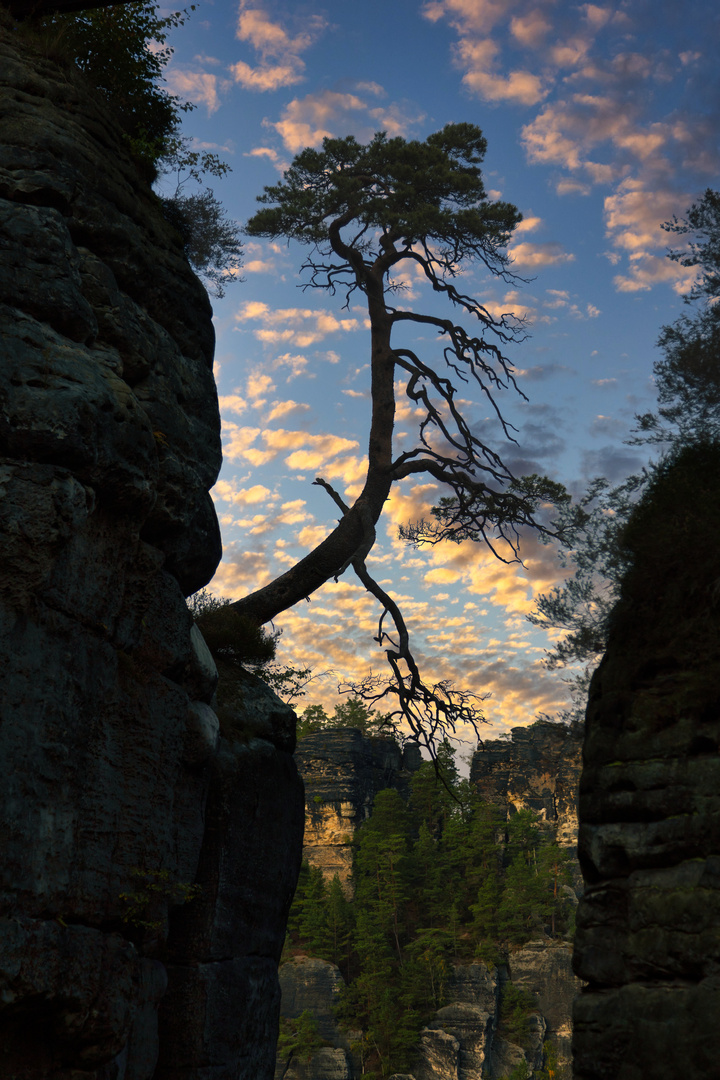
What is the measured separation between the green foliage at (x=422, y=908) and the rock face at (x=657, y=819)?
35.2m

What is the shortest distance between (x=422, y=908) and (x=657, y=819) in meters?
45.5

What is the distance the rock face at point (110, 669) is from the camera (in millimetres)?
7961

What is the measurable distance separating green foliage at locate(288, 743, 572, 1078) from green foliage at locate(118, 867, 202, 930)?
111 ft

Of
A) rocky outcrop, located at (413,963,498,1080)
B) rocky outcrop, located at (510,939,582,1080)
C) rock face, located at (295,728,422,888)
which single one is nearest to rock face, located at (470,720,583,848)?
rock face, located at (295,728,422,888)

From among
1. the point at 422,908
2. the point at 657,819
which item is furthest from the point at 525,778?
the point at 657,819

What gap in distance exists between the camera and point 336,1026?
1715 inches

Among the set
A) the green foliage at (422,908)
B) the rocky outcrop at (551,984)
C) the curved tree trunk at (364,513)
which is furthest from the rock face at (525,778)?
the curved tree trunk at (364,513)

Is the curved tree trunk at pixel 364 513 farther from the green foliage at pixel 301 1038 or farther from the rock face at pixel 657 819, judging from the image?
the green foliage at pixel 301 1038

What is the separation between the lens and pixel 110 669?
926 centimetres

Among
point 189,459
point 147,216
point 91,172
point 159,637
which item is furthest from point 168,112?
point 159,637

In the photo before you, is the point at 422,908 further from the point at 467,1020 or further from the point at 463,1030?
the point at 463,1030

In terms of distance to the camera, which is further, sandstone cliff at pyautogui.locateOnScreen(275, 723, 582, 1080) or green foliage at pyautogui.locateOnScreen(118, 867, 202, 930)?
sandstone cliff at pyautogui.locateOnScreen(275, 723, 582, 1080)

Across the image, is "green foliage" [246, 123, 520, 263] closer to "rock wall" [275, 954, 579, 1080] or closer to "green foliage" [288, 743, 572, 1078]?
"green foliage" [288, 743, 572, 1078]

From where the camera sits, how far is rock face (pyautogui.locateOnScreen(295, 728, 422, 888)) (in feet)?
174
